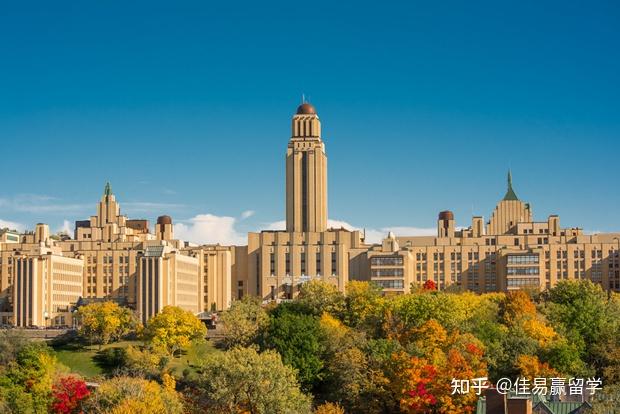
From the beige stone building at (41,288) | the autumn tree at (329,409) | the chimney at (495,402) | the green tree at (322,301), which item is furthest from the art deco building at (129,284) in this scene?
the chimney at (495,402)

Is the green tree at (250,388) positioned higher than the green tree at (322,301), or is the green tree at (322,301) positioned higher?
the green tree at (322,301)

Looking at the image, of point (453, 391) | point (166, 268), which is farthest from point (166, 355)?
point (453, 391)

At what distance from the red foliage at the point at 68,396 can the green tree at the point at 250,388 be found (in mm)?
13216

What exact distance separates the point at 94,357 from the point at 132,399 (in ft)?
159

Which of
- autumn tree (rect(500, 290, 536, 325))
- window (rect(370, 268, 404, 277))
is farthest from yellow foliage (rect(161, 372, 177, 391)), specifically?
window (rect(370, 268, 404, 277))

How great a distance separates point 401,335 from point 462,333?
6.98 meters

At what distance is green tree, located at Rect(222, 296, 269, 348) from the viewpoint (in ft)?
496

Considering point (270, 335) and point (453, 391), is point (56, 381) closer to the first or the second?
point (270, 335)

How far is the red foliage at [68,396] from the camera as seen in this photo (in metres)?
121

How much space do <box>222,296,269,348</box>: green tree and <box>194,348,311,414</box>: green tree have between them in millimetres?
31614

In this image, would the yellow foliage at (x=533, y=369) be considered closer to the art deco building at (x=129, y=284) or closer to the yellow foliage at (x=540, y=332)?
the yellow foliage at (x=540, y=332)

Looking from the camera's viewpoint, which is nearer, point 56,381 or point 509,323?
point 56,381

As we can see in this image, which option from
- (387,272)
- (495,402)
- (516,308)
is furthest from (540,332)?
(387,272)

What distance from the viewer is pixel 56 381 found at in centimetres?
13025
